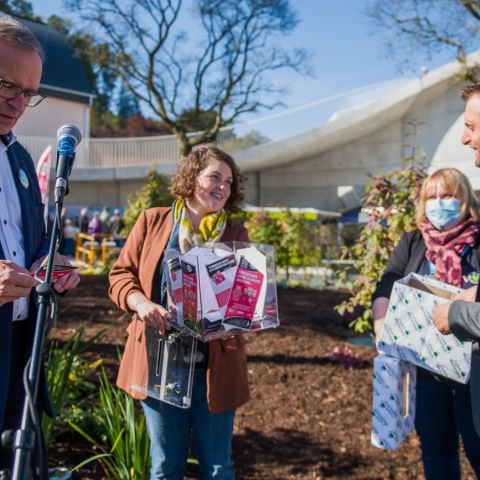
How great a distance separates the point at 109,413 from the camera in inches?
130

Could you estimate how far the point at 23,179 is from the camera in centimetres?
198

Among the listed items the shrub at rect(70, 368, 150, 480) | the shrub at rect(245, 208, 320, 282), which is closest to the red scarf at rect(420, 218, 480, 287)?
the shrub at rect(70, 368, 150, 480)

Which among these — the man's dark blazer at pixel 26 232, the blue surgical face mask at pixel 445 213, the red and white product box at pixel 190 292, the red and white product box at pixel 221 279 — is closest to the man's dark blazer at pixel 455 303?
the blue surgical face mask at pixel 445 213

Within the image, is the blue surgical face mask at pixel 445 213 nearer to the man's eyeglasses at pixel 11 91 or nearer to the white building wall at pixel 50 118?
the man's eyeglasses at pixel 11 91

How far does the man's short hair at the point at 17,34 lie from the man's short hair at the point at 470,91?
5.29 ft

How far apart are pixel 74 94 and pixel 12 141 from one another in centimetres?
2843

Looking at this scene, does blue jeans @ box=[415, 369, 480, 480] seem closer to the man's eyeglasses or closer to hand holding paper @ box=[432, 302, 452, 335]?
hand holding paper @ box=[432, 302, 452, 335]

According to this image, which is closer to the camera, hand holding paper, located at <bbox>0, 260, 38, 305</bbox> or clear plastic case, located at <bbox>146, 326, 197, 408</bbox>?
hand holding paper, located at <bbox>0, 260, 38, 305</bbox>

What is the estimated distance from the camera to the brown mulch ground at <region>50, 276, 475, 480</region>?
3.44m

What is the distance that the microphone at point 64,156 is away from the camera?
56.3 inches

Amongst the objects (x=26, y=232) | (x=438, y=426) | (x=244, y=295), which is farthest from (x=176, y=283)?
(x=438, y=426)

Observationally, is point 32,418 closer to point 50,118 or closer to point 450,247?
point 450,247

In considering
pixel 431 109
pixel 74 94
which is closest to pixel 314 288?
pixel 431 109

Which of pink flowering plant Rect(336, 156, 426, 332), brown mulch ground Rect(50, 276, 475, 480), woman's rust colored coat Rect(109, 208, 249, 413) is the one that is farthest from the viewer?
pink flowering plant Rect(336, 156, 426, 332)
